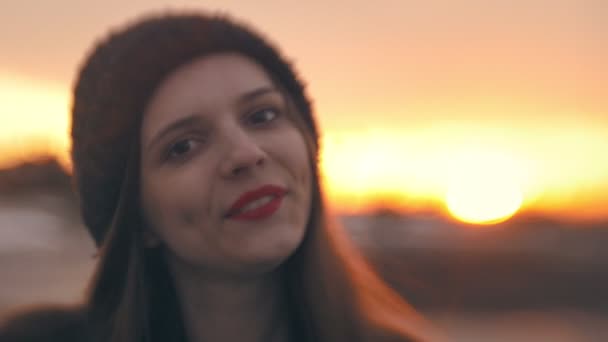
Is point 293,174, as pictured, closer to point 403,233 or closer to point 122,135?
point 122,135

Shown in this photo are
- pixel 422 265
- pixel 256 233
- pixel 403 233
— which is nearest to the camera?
pixel 256 233

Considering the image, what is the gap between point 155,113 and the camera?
1623 mm

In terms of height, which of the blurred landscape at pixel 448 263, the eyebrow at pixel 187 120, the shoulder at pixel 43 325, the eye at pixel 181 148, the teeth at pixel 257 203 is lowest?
→ the shoulder at pixel 43 325

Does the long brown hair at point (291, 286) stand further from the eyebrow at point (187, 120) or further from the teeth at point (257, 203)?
the teeth at point (257, 203)

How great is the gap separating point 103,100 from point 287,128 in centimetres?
44

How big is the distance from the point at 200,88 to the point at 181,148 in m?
0.15

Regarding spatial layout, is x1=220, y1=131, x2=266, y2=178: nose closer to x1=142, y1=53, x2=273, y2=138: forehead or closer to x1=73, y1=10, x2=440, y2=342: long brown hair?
x1=142, y1=53, x2=273, y2=138: forehead

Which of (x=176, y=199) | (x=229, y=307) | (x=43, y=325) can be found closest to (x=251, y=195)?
(x=176, y=199)

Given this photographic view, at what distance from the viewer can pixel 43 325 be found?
1737 mm

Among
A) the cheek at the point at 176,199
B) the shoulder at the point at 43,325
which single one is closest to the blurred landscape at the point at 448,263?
the shoulder at the point at 43,325

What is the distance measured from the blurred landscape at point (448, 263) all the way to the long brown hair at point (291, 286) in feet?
0.60

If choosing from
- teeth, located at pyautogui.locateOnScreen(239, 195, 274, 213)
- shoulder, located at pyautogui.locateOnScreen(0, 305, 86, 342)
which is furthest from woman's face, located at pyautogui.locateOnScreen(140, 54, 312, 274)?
shoulder, located at pyautogui.locateOnScreen(0, 305, 86, 342)

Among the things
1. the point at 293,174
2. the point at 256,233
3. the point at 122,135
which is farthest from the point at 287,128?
the point at 122,135

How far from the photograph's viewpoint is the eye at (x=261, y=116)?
164 cm
